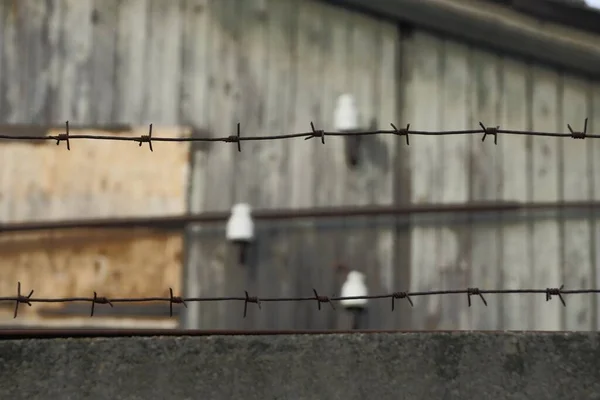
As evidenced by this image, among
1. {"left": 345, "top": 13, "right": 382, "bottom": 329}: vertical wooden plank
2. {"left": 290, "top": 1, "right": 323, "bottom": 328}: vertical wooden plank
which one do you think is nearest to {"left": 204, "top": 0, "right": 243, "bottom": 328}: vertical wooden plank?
{"left": 290, "top": 1, "right": 323, "bottom": 328}: vertical wooden plank

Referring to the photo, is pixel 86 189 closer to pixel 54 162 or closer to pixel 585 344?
pixel 54 162

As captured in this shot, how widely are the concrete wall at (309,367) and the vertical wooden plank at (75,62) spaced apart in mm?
3736

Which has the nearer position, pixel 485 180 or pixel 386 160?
pixel 485 180

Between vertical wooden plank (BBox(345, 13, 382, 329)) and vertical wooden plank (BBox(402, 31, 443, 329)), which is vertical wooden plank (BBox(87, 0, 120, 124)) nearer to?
vertical wooden plank (BBox(345, 13, 382, 329))

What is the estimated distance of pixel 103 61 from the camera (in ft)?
25.2

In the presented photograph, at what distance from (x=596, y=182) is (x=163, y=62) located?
9.08ft

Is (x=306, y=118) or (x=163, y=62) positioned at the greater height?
(x=163, y=62)

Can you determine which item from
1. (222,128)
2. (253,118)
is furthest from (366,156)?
(222,128)

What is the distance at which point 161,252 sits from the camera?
24.2 feet

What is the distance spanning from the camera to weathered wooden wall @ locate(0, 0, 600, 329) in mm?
7137

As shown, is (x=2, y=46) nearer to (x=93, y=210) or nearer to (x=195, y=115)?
(x=93, y=210)

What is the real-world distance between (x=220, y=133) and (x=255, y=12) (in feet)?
2.67

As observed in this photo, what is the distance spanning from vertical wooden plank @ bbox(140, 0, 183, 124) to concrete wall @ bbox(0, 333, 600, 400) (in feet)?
11.8

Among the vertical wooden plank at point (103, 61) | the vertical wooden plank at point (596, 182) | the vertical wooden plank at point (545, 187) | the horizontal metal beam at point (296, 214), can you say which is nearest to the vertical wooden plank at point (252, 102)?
the horizontal metal beam at point (296, 214)
